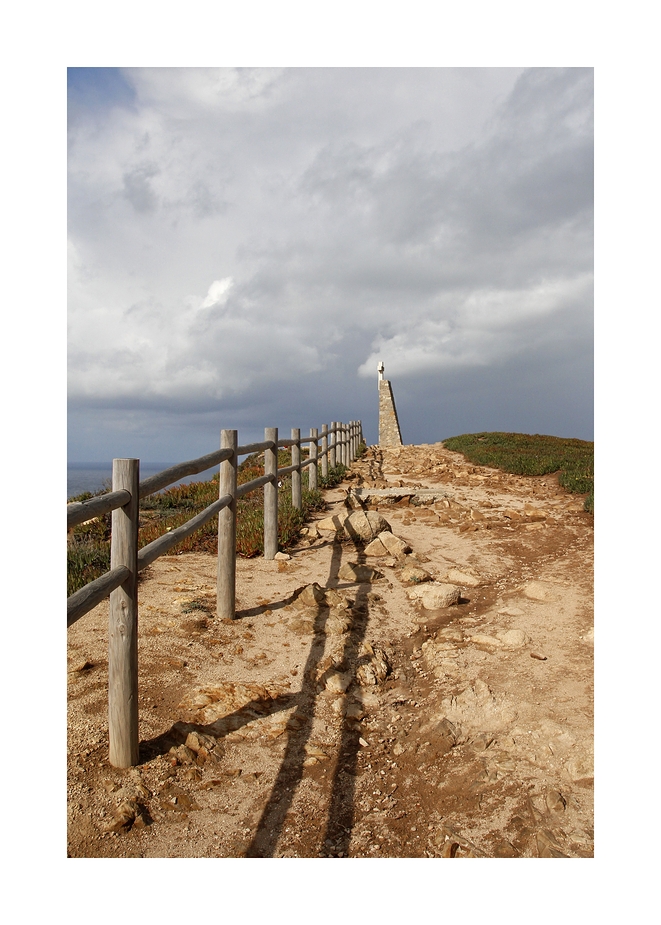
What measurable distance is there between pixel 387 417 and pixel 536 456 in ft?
44.9

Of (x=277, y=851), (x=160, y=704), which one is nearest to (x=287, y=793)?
(x=277, y=851)

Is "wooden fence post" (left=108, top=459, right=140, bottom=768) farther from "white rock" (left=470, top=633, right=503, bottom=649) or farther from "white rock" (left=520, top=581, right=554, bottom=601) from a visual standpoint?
"white rock" (left=520, top=581, right=554, bottom=601)

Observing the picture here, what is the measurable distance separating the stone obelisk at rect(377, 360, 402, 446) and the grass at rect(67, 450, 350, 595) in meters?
17.4

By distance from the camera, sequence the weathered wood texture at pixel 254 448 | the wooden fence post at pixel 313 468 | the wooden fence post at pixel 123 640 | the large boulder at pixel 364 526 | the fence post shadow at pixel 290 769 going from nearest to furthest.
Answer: the fence post shadow at pixel 290 769 → the wooden fence post at pixel 123 640 → the weathered wood texture at pixel 254 448 → the large boulder at pixel 364 526 → the wooden fence post at pixel 313 468

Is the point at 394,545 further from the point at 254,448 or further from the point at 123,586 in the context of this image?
the point at 123,586

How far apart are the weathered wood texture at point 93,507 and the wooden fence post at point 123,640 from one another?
7cm

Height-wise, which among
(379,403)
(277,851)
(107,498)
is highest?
(379,403)

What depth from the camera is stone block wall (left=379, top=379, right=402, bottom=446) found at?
29.3 meters

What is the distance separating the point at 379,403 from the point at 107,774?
91.2 ft

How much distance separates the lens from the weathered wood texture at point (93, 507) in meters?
2.27

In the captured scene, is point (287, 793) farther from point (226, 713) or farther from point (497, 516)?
point (497, 516)

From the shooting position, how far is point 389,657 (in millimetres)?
4125

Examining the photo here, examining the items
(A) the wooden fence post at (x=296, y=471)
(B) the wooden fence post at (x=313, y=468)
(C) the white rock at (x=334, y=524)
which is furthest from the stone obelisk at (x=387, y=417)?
(C) the white rock at (x=334, y=524)

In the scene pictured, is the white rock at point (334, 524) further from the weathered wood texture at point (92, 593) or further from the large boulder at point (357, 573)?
the weathered wood texture at point (92, 593)
